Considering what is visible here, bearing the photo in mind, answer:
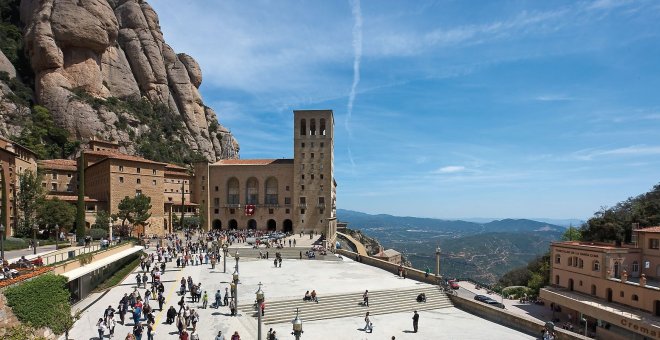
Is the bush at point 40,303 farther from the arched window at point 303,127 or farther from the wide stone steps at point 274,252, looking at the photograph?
the arched window at point 303,127

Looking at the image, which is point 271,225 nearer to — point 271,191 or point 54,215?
point 271,191

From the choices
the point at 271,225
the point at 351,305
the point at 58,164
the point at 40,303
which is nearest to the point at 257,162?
the point at 271,225

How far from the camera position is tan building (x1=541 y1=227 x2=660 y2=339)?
23.7 metres

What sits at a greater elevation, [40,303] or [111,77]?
[111,77]

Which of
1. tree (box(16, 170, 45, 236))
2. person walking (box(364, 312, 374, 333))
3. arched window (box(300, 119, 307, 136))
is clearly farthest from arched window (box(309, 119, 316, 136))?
person walking (box(364, 312, 374, 333))

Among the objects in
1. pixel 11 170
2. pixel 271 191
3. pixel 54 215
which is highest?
pixel 11 170

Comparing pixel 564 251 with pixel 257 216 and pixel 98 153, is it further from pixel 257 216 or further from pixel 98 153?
pixel 98 153

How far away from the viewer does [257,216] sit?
6500 cm

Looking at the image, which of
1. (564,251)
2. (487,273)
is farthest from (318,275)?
(487,273)

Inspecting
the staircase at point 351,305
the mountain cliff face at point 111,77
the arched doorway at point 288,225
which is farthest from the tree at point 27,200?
the arched doorway at point 288,225

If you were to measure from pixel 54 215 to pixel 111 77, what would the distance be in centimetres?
5270

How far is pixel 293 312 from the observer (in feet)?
69.4

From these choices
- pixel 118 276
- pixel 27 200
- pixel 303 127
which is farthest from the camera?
pixel 303 127

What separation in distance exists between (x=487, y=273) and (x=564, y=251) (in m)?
131
